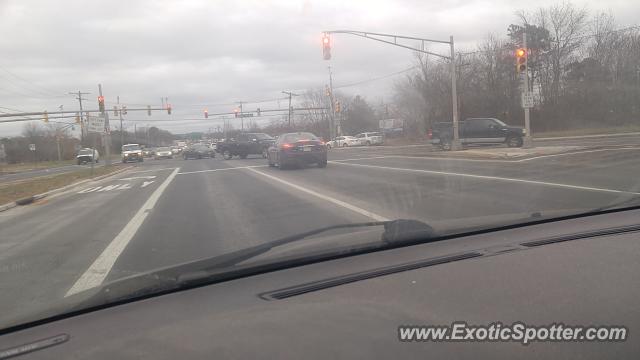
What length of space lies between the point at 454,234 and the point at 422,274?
115 centimetres

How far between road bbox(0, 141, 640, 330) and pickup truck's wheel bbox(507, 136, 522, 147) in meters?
14.1

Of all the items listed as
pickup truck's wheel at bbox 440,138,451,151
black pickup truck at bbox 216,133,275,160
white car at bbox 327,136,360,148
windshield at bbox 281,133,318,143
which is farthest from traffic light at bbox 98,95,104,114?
white car at bbox 327,136,360,148

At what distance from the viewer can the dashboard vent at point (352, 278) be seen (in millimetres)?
2760

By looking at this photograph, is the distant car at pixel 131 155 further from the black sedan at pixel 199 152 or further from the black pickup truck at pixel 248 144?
the black pickup truck at pixel 248 144

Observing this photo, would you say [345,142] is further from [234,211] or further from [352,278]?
[352,278]

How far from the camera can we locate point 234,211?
9742 millimetres

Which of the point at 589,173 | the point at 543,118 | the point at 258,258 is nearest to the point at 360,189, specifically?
the point at 589,173

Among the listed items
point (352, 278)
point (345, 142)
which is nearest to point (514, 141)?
point (352, 278)

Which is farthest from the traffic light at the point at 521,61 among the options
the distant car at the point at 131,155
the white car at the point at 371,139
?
the white car at the point at 371,139

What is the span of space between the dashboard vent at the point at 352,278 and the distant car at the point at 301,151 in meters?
16.8

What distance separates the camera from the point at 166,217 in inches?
371

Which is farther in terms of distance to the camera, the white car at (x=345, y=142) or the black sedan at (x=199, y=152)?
the white car at (x=345, y=142)

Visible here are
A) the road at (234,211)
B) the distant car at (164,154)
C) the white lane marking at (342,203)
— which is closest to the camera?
the road at (234,211)

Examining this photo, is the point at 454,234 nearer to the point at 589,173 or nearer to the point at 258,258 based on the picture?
the point at 258,258
